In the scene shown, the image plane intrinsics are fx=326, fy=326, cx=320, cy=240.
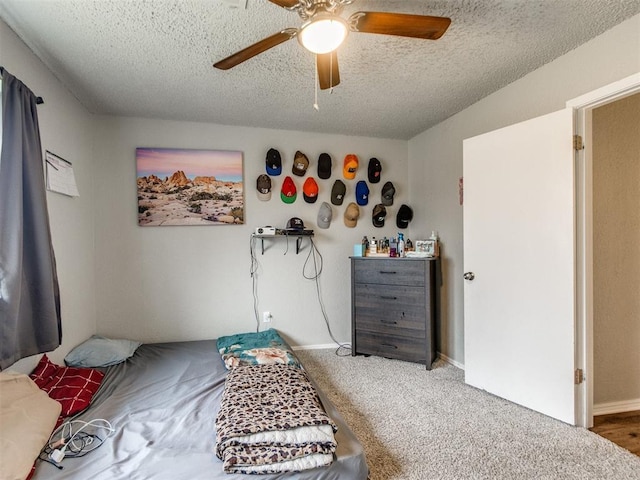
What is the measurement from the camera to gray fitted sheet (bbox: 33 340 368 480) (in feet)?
4.41

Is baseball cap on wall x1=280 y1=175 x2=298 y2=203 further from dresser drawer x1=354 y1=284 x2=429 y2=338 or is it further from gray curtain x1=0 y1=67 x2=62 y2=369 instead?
gray curtain x1=0 y1=67 x2=62 y2=369

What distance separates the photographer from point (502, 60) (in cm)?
216

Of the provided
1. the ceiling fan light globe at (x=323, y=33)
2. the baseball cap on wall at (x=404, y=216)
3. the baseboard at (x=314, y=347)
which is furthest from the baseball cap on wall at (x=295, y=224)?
the ceiling fan light globe at (x=323, y=33)

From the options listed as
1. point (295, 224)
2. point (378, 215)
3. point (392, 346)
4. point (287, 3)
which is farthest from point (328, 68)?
point (392, 346)

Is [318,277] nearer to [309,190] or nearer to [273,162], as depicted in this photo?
[309,190]

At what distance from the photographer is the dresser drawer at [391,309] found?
118 inches

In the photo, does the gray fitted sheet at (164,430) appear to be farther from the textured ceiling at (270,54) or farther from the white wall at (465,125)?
the textured ceiling at (270,54)

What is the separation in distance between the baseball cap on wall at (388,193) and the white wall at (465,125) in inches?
10.4

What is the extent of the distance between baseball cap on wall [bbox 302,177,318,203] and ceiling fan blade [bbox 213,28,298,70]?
1.86 m

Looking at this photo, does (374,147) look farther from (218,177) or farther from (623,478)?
(623,478)

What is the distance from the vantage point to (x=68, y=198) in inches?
99.6

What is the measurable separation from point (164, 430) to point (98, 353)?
4.18 feet

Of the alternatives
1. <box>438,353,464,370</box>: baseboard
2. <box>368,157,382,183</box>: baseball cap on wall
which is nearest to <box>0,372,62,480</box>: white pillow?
<box>438,353,464,370</box>: baseboard

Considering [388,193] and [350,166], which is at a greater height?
[350,166]
